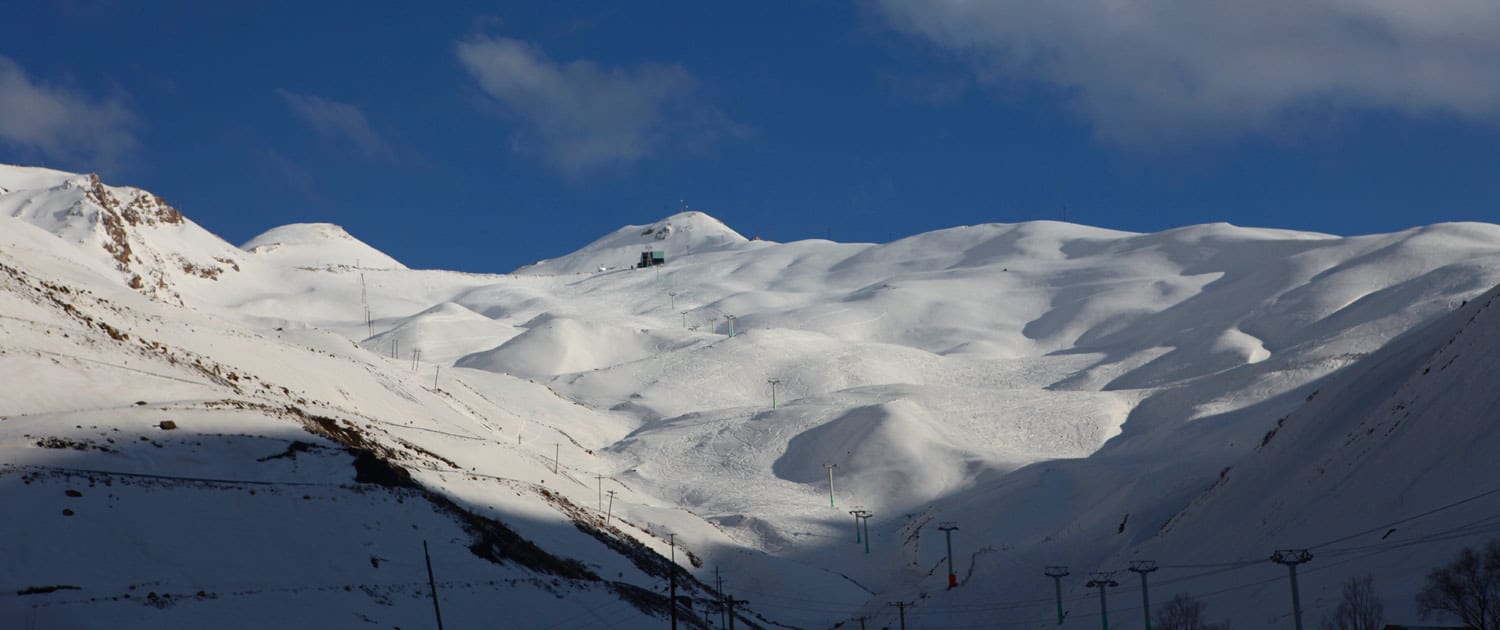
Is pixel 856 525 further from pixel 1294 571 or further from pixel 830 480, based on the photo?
pixel 1294 571

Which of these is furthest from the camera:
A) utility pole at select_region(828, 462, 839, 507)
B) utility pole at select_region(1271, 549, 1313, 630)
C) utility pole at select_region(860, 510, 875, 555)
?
utility pole at select_region(828, 462, 839, 507)

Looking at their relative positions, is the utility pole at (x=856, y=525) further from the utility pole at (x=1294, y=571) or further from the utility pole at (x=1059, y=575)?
the utility pole at (x=1294, y=571)

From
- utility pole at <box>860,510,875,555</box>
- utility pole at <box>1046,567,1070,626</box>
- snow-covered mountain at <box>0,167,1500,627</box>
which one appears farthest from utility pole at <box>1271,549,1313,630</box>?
utility pole at <box>860,510,875,555</box>

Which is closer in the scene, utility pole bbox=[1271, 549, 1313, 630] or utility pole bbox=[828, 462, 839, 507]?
utility pole bbox=[1271, 549, 1313, 630]

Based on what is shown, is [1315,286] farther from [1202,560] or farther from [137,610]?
[137,610]

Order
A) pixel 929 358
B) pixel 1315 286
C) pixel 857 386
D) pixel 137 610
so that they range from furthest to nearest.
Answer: pixel 1315 286
pixel 929 358
pixel 857 386
pixel 137 610

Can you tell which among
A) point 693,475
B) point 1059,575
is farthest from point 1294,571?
point 693,475

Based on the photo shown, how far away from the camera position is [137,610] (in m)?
30.2

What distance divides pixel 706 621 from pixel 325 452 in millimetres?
14516

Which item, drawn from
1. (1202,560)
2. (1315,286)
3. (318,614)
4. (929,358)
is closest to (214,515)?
(318,614)

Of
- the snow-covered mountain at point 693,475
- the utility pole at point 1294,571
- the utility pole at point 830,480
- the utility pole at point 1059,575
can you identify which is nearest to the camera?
the snow-covered mountain at point 693,475

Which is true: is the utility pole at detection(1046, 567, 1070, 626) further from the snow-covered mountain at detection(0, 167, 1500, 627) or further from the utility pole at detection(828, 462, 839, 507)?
the utility pole at detection(828, 462, 839, 507)

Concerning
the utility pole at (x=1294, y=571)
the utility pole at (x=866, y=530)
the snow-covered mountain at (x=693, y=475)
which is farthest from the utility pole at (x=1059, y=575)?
the utility pole at (x=866, y=530)

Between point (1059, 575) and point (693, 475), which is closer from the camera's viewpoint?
point (1059, 575)
